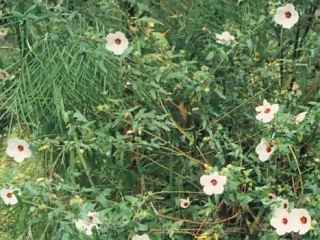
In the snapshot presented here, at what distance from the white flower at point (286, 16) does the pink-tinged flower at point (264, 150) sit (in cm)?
36

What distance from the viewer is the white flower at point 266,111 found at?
216cm

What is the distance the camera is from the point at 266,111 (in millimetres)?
2191

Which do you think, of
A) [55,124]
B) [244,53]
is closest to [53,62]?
[55,124]

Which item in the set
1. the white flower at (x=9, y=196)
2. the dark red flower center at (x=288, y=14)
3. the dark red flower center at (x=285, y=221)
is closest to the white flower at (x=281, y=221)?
the dark red flower center at (x=285, y=221)

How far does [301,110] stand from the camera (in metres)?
2.38

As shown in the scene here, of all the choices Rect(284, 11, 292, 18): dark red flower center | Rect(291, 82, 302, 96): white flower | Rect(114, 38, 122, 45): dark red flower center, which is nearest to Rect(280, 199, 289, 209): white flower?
Rect(291, 82, 302, 96): white flower

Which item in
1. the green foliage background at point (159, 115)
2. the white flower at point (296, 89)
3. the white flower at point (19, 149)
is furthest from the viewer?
the white flower at point (296, 89)

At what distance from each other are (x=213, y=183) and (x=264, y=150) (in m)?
0.17

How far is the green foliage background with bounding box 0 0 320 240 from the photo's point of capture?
2.22 m

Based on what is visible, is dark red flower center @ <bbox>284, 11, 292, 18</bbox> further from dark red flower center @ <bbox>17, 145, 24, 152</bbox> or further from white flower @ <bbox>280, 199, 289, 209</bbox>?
dark red flower center @ <bbox>17, 145, 24, 152</bbox>

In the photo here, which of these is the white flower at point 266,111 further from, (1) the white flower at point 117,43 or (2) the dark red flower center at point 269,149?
(1) the white flower at point 117,43

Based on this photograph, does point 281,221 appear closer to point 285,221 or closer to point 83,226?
point 285,221

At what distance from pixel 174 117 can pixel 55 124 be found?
1.33 ft

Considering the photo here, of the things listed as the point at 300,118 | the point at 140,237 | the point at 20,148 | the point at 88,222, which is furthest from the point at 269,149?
the point at 20,148
